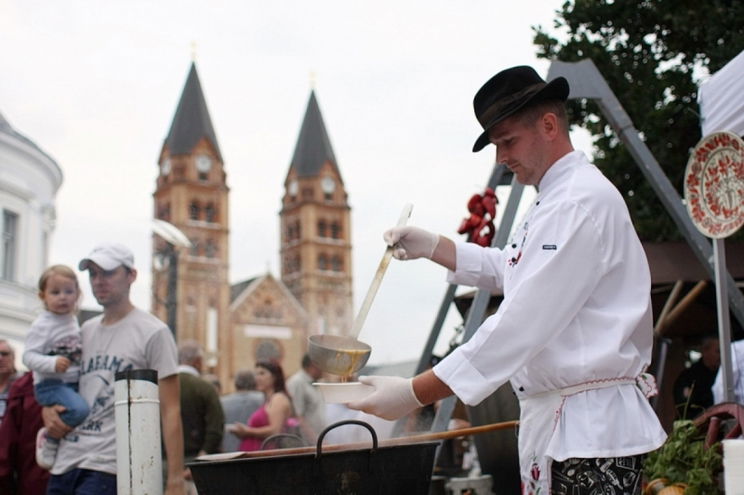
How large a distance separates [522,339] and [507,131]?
2.13ft

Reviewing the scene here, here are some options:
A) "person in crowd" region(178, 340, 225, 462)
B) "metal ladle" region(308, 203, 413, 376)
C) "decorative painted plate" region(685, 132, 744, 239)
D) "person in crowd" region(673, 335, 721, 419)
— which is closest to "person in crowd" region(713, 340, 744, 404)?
"decorative painted plate" region(685, 132, 744, 239)

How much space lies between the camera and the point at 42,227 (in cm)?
2619

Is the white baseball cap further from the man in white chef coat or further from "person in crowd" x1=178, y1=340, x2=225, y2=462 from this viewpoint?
"person in crowd" x1=178, y1=340, x2=225, y2=462

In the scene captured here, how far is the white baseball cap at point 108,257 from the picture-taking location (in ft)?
12.4

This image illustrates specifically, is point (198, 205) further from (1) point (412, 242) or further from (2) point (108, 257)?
(1) point (412, 242)

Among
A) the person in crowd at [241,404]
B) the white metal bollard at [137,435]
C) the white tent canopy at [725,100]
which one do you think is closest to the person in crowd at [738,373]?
the white tent canopy at [725,100]

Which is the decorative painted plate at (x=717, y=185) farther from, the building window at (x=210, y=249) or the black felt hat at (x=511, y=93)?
the building window at (x=210, y=249)

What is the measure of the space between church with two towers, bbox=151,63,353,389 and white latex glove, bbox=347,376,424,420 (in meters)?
74.9

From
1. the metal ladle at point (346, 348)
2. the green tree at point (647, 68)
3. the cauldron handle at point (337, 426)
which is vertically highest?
the green tree at point (647, 68)

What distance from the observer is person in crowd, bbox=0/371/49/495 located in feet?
14.7

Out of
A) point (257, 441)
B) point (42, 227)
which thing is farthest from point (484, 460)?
point (42, 227)

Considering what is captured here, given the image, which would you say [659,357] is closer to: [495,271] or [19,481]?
[495,271]

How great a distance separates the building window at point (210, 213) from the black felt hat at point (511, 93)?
85.7 metres

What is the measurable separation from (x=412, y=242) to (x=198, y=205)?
282 feet
